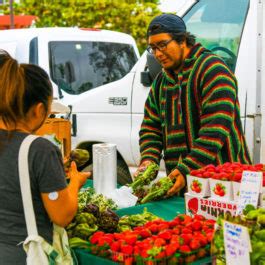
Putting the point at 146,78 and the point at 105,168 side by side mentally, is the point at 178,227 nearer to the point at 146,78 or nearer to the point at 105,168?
the point at 105,168

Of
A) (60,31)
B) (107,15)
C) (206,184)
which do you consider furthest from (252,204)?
(107,15)

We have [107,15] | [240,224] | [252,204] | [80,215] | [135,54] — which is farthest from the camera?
[107,15]

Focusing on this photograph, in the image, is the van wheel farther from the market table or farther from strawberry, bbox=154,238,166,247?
strawberry, bbox=154,238,166,247

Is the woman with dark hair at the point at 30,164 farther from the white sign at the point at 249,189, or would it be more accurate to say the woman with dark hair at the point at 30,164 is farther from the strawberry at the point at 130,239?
the white sign at the point at 249,189

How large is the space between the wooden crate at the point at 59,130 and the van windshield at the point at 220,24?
156 centimetres

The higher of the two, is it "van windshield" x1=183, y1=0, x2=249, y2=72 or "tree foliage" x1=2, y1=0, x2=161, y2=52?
"tree foliage" x1=2, y1=0, x2=161, y2=52

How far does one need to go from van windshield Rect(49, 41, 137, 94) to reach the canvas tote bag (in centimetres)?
537

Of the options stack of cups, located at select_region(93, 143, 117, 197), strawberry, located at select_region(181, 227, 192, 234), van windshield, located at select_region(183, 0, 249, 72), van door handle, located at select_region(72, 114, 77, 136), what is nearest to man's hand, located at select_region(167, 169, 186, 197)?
stack of cups, located at select_region(93, 143, 117, 197)

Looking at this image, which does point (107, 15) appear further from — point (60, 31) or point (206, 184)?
point (206, 184)

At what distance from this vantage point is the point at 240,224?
2.28 metres

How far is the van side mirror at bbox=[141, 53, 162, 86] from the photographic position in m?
5.25

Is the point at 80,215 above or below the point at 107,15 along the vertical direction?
below

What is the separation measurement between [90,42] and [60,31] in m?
0.45

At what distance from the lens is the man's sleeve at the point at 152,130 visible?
4207 mm
